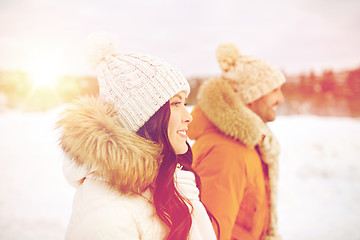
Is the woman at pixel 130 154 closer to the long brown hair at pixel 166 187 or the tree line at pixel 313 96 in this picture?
the long brown hair at pixel 166 187

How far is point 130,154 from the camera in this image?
960 mm

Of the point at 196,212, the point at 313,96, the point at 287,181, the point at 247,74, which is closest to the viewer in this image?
the point at 196,212

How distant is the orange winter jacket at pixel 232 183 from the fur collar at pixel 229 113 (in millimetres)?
89

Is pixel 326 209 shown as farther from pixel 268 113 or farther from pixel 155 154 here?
pixel 155 154

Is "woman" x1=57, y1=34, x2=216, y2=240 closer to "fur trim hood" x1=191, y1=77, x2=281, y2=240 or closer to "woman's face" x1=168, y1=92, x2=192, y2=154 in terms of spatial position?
"woman's face" x1=168, y1=92, x2=192, y2=154

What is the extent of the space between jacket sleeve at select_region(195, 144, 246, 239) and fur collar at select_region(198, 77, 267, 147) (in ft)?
0.49

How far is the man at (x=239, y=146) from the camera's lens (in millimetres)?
1719

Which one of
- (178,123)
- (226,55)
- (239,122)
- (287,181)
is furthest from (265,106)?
(287,181)

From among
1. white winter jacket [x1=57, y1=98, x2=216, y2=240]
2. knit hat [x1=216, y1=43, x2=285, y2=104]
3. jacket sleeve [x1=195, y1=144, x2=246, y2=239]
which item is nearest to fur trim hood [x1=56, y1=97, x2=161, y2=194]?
white winter jacket [x1=57, y1=98, x2=216, y2=240]

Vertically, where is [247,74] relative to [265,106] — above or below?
above

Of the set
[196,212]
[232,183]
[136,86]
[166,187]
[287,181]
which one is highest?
[136,86]

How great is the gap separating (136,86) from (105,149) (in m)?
0.34

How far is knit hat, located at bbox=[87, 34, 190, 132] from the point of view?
3.64 feet

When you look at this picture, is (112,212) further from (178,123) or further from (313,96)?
(313,96)
